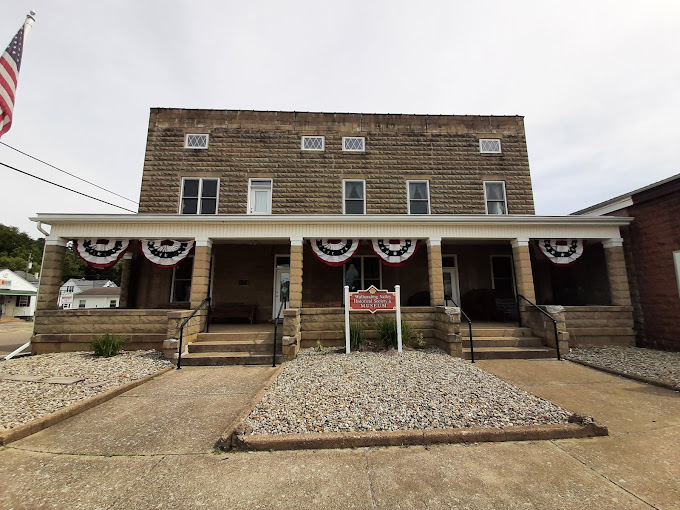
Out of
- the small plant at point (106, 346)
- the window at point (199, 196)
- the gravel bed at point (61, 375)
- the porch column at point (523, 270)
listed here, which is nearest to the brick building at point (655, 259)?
the porch column at point (523, 270)

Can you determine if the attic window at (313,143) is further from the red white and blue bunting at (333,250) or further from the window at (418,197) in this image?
the red white and blue bunting at (333,250)

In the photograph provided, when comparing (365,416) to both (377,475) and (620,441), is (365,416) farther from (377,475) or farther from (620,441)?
(620,441)

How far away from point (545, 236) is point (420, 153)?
6453 mm

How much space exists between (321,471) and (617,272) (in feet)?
38.7

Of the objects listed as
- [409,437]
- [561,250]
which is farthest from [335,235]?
[561,250]

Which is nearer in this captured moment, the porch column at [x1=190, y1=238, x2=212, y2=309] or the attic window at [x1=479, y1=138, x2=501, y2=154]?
the porch column at [x1=190, y1=238, x2=212, y2=309]

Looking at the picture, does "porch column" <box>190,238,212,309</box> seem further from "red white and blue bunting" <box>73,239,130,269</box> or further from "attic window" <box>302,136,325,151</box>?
"attic window" <box>302,136,325,151</box>

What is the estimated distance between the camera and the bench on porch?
11.9 meters

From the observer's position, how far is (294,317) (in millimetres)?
8297

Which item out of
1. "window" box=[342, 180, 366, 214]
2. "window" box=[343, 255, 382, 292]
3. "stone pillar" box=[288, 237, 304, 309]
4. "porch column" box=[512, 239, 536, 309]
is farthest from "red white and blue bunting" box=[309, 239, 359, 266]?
"porch column" box=[512, 239, 536, 309]

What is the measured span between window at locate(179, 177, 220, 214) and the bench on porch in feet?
13.5

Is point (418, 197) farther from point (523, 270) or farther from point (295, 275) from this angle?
point (295, 275)

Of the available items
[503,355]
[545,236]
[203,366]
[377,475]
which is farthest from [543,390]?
[203,366]

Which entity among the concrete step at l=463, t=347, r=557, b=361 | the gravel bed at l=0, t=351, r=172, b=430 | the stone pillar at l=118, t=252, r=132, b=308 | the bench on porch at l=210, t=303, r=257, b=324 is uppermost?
Answer: the stone pillar at l=118, t=252, r=132, b=308
